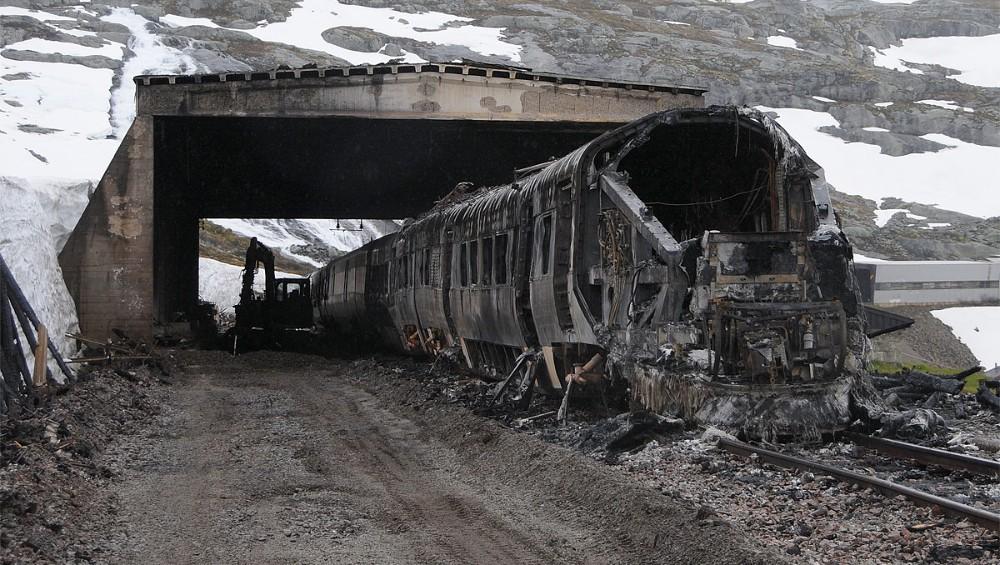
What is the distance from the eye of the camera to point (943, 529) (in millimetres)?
6262

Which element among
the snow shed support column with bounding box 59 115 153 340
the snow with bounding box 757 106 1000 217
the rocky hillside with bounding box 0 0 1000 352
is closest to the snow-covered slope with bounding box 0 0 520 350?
the rocky hillside with bounding box 0 0 1000 352

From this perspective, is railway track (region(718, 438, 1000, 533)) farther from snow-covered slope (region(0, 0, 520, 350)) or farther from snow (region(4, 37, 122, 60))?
snow (region(4, 37, 122, 60))

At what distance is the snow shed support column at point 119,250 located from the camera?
1014 inches

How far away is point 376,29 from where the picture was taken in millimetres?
150875

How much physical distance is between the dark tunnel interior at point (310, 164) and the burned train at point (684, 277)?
13863mm

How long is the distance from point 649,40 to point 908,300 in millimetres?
94745

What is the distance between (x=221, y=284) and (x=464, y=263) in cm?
4680

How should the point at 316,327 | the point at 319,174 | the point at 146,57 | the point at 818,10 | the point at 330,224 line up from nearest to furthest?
the point at 319,174 → the point at 316,327 → the point at 330,224 → the point at 146,57 → the point at 818,10

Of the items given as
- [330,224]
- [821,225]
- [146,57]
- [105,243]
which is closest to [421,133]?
[105,243]

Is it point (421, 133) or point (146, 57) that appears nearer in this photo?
point (421, 133)

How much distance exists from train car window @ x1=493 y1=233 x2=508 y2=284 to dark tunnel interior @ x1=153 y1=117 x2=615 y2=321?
44.8 ft

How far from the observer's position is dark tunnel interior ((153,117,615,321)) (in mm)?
29250

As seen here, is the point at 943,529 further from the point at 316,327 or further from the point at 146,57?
the point at 146,57

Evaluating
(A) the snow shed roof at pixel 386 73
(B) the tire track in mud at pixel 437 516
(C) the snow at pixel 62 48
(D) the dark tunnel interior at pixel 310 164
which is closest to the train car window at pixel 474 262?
(B) the tire track in mud at pixel 437 516
